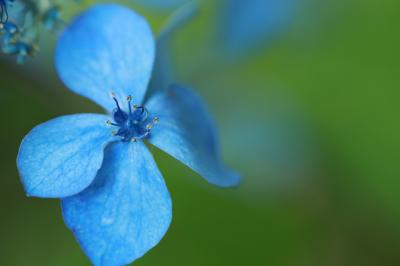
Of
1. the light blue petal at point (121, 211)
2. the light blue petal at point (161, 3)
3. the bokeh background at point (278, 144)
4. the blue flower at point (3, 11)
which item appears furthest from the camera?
the light blue petal at point (161, 3)

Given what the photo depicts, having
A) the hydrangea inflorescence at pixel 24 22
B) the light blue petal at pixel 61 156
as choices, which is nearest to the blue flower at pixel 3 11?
the hydrangea inflorescence at pixel 24 22

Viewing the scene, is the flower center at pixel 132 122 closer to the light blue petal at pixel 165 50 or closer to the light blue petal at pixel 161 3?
the light blue petal at pixel 165 50

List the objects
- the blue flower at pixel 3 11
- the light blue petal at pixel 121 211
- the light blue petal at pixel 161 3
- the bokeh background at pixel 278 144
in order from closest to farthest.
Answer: the light blue petal at pixel 121 211, the blue flower at pixel 3 11, the bokeh background at pixel 278 144, the light blue petal at pixel 161 3

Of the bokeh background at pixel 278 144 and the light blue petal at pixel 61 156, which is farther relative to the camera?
the bokeh background at pixel 278 144

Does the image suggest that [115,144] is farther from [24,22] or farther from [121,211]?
[24,22]

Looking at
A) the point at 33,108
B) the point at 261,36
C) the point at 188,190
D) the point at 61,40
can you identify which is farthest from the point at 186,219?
the point at 61,40

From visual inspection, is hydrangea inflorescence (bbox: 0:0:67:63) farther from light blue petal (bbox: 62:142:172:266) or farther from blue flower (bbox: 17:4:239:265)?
light blue petal (bbox: 62:142:172:266)

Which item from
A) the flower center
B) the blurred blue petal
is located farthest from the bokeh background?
the flower center
